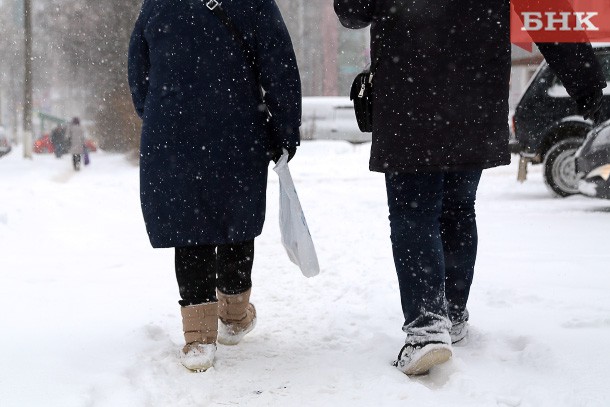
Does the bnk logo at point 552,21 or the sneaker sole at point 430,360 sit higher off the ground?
the bnk logo at point 552,21

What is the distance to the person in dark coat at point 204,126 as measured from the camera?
8.32 feet

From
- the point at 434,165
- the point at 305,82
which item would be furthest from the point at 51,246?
the point at 305,82

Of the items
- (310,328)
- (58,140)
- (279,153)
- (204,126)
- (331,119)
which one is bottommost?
(58,140)

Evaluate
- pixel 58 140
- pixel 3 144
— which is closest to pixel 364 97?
pixel 3 144

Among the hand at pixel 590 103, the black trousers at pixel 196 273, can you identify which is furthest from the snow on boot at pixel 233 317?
the hand at pixel 590 103

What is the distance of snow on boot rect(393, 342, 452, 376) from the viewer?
91.0 inches

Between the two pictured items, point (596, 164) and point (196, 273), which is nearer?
point (196, 273)

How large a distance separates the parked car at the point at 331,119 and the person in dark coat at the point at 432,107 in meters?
25.3

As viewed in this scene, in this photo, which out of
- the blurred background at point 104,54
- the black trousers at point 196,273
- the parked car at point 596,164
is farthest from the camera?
the blurred background at point 104,54

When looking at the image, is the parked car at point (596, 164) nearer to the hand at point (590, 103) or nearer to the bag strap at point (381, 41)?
the hand at point (590, 103)

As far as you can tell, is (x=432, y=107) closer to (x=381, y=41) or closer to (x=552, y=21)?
(x=381, y=41)

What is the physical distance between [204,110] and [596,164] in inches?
212

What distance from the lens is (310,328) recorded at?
3137 millimetres

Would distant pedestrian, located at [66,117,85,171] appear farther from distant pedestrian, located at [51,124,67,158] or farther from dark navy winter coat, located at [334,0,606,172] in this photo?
dark navy winter coat, located at [334,0,606,172]
